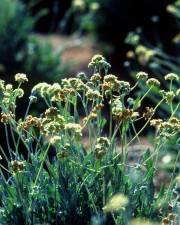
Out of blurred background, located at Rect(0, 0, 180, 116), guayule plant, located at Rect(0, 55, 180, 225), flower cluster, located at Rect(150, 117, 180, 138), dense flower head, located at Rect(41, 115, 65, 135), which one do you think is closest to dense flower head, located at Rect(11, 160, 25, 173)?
guayule plant, located at Rect(0, 55, 180, 225)

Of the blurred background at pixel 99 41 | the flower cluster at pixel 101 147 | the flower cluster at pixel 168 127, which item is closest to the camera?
the flower cluster at pixel 101 147

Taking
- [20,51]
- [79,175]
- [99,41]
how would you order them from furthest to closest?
1. [99,41]
2. [20,51]
3. [79,175]

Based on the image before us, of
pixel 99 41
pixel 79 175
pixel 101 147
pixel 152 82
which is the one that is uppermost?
pixel 152 82

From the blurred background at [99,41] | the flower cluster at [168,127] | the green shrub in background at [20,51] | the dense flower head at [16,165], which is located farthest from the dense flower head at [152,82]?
the green shrub in background at [20,51]

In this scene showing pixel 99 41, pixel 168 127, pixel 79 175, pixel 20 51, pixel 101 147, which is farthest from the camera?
pixel 99 41

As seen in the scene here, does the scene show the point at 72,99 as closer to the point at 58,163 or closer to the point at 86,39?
the point at 58,163

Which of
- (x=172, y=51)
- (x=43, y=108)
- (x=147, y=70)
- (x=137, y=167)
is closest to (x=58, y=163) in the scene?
(x=137, y=167)

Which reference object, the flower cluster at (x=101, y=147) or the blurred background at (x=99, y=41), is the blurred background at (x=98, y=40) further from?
the flower cluster at (x=101, y=147)

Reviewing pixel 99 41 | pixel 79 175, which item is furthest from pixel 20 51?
pixel 79 175

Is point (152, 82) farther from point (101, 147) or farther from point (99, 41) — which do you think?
point (99, 41)
